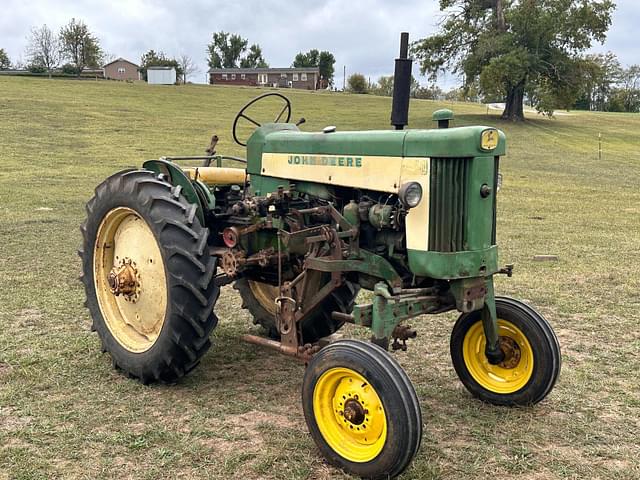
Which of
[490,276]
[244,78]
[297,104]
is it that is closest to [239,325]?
[490,276]

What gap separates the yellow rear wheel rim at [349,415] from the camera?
3.15m

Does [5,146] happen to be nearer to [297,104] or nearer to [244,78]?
[297,104]

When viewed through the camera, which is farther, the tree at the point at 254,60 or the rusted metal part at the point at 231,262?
the tree at the point at 254,60

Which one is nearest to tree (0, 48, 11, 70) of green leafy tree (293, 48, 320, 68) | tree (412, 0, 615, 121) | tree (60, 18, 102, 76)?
tree (60, 18, 102, 76)

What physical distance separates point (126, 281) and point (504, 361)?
8.56 feet

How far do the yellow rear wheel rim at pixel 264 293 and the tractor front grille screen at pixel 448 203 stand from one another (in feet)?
7.18

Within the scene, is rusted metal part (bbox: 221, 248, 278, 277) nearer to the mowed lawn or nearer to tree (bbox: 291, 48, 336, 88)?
the mowed lawn

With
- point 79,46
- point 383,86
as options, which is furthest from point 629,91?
point 79,46

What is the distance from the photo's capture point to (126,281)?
4.43 meters

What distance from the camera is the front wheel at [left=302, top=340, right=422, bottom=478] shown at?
299 centimetres

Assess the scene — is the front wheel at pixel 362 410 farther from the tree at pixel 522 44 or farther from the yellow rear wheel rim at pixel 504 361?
the tree at pixel 522 44

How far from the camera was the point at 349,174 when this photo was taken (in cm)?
381

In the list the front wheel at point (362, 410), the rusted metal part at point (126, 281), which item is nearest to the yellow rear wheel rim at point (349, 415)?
the front wheel at point (362, 410)

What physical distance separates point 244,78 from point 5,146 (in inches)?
2523
